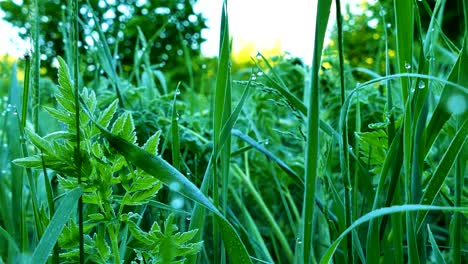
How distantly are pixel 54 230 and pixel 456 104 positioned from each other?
32cm

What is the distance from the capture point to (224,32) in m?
0.49

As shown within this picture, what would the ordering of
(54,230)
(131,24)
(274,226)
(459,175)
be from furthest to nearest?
(131,24), (274,226), (459,175), (54,230)

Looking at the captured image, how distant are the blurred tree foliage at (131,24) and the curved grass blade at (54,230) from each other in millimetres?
187

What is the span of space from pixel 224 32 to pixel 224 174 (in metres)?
0.12

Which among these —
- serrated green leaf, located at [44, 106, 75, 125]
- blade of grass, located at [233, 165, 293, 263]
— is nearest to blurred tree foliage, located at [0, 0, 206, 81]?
serrated green leaf, located at [44, 106, 75, 125]

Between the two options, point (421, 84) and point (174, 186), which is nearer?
point (174, 186)

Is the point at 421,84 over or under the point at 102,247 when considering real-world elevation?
over

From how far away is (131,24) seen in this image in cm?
182

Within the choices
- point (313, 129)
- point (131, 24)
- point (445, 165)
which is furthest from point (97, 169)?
point (131, 24)

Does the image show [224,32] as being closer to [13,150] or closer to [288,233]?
[13,150]

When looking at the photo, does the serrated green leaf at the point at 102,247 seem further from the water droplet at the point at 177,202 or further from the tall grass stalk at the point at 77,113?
the water droplet at the point at 177,202

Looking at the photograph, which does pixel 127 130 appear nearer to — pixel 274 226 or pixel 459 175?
pixel 459 175

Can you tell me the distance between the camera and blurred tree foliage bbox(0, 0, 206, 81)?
1284 mm

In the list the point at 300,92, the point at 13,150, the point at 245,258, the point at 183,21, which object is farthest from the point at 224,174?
the point at 183,21
